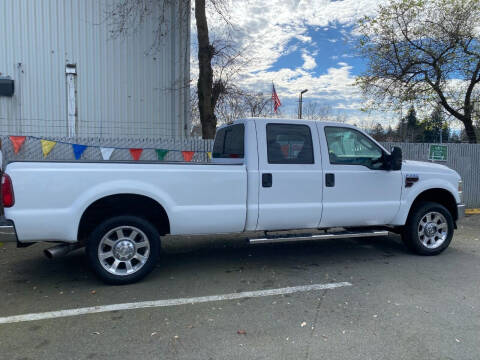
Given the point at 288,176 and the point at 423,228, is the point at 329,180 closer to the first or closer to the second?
the point at 288,176

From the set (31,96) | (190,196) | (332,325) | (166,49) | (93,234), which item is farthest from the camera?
(166,49)

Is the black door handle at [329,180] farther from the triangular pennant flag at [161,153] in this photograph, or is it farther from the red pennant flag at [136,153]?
the red pennant flag at [136,153]

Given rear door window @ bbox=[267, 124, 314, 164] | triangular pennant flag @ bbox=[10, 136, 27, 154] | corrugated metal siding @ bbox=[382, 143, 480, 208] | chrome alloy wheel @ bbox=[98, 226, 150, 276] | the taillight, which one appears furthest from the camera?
corrugated metal siding @ bbox=[382, 143, 480, 208]

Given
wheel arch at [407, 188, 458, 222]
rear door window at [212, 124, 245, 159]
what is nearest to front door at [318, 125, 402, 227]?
wheel arch at [407, 188, 458, 222]

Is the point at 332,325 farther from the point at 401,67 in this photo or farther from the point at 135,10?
the point at 401,67

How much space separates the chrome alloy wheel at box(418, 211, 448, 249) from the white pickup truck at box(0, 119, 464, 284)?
0.6 inches

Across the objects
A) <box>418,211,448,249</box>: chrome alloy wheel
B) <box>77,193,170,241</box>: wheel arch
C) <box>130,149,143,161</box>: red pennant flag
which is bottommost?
<box>418,211,448,249</box>: chrome alloy wheel

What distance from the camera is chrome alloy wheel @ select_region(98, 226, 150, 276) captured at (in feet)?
14.3

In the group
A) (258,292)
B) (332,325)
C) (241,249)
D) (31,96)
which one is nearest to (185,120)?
(31,96)

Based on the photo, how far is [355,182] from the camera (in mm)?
5273

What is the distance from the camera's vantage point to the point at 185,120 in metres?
12.1

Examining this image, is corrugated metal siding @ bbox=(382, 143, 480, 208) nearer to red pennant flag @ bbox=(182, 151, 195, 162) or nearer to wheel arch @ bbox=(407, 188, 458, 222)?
wheel arch @ bbox=(407, 188, 458, 222)

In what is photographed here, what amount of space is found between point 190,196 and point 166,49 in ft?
27.5

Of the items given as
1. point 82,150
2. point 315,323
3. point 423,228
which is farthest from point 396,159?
point 82,150
